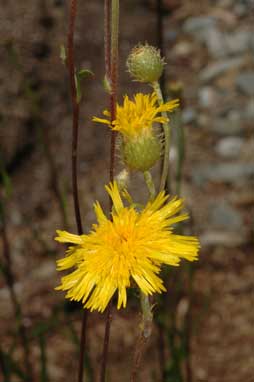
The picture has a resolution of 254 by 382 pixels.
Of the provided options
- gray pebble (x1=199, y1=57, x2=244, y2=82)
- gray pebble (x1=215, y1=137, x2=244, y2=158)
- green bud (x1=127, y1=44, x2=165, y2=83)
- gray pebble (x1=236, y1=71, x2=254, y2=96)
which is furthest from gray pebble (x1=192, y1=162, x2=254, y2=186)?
green bud (x1=127, y1=44, x2=165, y2=83)

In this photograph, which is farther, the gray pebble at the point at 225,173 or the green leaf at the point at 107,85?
the gray pebble at the point at 225,173

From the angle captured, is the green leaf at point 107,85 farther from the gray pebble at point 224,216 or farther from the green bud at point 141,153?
the gray pebble at point 224,216

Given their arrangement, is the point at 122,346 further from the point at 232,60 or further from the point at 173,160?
the point at 232,60

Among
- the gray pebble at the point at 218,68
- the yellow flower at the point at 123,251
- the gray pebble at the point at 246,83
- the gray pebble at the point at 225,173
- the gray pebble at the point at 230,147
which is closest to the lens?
the yellow flower at the point at 123,251

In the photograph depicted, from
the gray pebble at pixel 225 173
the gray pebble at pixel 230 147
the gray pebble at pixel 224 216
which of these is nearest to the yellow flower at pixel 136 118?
the gray pebble at pixel 224 216

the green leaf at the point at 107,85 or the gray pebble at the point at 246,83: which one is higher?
the gray pebble at the point at 246,83

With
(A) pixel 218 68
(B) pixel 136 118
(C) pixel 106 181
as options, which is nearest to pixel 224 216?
(C) pixel 106 181
